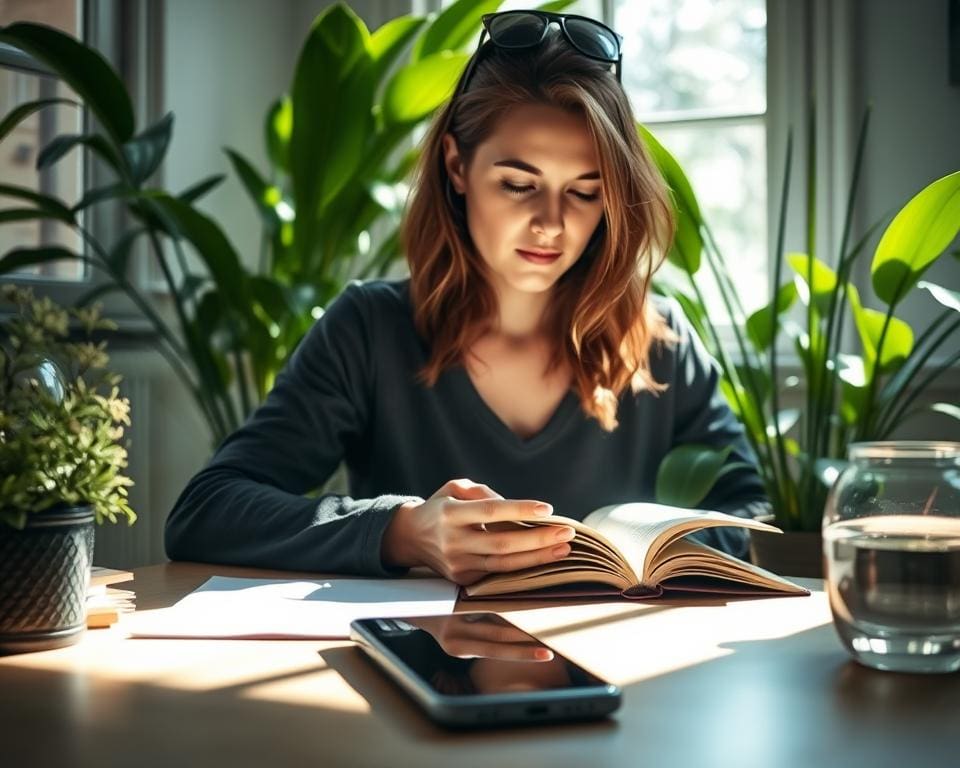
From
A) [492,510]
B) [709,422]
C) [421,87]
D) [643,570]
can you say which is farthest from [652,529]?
[421,87]

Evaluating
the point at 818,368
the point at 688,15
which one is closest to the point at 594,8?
the point at 688,15

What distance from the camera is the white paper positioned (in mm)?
862

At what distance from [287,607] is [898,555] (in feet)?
1.66

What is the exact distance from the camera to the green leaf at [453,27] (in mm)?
2379

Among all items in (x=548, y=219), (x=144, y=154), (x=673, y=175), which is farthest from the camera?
(x=144, y=154)

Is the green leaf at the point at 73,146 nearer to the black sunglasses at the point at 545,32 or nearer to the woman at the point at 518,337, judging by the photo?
the woman at the point at 518,337

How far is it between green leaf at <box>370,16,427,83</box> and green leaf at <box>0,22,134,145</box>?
1.84 ft

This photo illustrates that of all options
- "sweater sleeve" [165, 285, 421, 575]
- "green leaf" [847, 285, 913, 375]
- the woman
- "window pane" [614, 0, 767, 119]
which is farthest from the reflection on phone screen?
"window pane" [614, 0, 767, 119]

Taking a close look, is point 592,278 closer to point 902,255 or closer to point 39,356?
point 902,255

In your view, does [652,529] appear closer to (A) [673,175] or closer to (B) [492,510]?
(B) [492,510]

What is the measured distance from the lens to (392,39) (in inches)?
94.7

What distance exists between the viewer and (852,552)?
2.37 feet

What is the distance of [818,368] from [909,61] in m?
0.94

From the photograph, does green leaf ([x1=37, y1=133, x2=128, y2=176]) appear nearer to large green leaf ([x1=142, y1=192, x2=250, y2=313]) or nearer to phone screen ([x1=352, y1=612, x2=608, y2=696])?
large green leaf ([x1=142, y1=192, x2=250, y2=313])
